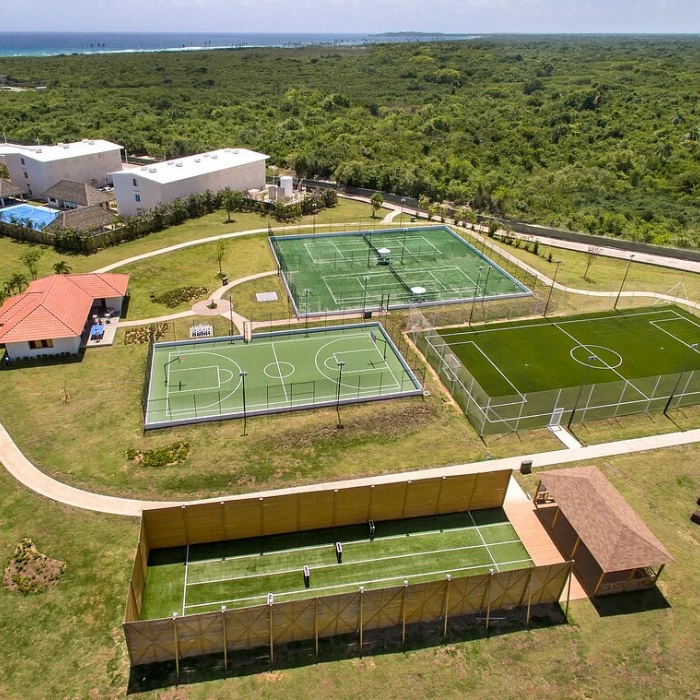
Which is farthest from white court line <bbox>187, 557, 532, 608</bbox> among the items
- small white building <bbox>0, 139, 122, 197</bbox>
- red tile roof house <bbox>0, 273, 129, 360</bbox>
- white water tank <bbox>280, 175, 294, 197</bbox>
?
small white building <bbox>0, 139, 122, 197</bbox>

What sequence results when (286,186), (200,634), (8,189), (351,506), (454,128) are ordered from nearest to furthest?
(200,634) → (351,506) → (8,189) → (286,186) → (454,128)

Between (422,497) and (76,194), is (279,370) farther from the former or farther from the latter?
(76,194)

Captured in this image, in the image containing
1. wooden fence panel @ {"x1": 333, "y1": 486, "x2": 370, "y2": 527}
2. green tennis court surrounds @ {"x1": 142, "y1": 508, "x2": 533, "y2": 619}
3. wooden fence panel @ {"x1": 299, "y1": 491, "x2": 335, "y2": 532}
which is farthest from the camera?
wooden fence panel @ {"x1": 333, "y1": 486, "x2": 370, "y2": 527}

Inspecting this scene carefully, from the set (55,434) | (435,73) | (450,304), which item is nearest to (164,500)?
(55,434)

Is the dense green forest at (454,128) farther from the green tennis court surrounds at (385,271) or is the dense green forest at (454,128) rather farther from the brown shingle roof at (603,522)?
the brown shingle roof at (603,522)

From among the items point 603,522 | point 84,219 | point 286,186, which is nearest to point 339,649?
point 603,522

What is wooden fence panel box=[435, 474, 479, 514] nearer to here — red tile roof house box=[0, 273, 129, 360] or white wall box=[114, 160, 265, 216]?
red tile roof house box=[0, 273, 129, 360]

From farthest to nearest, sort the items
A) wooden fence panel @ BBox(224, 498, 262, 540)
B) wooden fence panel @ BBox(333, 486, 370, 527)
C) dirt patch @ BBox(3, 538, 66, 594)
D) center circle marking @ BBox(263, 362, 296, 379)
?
center circle marking @ BBox(263, 362, 296, 379) → wooden fence panel @ BBox(333, 486, 370, 527) → wooden fence panel @ BBox(224, 498, 262, 540) → dirt patch @ BBox(3, 538, 66, 594)

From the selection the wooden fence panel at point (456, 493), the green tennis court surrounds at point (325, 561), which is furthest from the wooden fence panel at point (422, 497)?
the green tennis court surrounds at point (325, 561)
